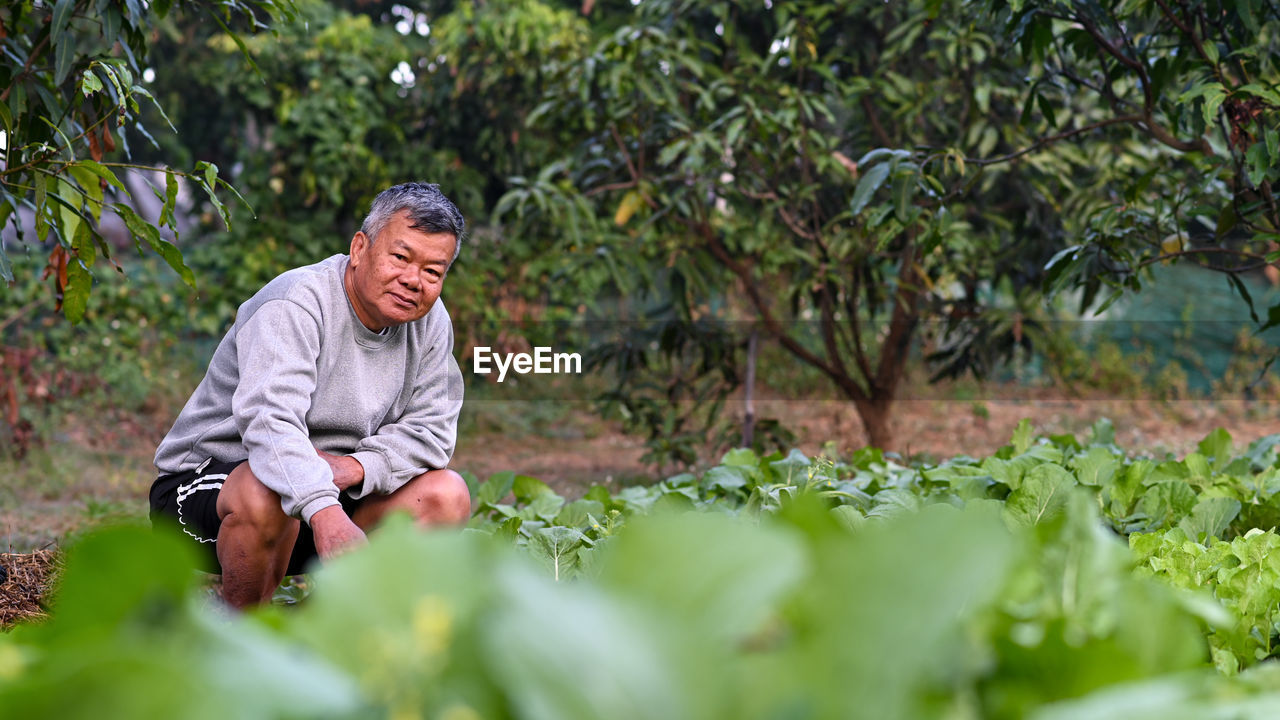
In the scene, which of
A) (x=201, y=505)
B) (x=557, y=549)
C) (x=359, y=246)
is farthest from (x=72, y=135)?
(x=557, y=549)

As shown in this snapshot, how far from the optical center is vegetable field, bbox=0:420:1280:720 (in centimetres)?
42

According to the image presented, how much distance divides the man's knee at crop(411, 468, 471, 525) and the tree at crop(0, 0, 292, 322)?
1.88 feet

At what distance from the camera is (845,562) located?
1.66 feet

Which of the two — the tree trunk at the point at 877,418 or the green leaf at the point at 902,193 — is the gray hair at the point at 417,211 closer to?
the green leaf at the point at 902,193

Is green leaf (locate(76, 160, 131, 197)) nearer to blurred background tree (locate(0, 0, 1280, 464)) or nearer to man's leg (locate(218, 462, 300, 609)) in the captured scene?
blurred background tree (locate(0, 0, 1280, 464))

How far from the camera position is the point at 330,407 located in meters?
2.17

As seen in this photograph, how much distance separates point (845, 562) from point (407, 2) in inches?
352

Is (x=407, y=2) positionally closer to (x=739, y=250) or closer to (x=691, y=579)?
(x=739, y=250)

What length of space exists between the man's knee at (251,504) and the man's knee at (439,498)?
0.87ft

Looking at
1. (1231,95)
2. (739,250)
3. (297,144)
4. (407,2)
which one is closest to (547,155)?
(297,144)

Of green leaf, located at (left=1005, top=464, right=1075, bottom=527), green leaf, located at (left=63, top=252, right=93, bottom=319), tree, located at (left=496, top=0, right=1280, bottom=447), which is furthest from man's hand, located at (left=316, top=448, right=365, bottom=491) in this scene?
tree, located at (left=496, top=0, right=1280, bottom=447)

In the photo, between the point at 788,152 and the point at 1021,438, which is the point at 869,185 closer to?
the point at 1021,438

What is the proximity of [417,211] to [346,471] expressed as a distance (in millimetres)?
494

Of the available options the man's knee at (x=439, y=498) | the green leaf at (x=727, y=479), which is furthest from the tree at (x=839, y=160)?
the man's knee at (x=439, y=498)
